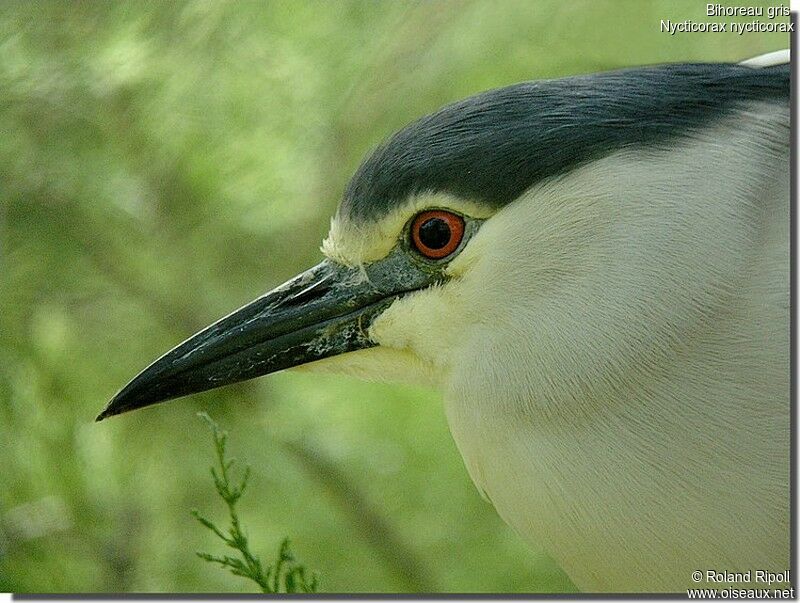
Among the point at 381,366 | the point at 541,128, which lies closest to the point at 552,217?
the point at 541,128

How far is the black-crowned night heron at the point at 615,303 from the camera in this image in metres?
1.00

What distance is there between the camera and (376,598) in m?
1.27

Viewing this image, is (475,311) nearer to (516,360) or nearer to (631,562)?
(516,360)

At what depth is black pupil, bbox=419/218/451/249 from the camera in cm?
105

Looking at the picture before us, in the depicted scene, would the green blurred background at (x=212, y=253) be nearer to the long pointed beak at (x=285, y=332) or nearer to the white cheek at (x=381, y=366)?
the long pointed beak at (x=285, y=332)

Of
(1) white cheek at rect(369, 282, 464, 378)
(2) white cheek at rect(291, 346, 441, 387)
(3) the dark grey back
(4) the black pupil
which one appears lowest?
(2) white cheek at rect(291, 346, 441, 387)

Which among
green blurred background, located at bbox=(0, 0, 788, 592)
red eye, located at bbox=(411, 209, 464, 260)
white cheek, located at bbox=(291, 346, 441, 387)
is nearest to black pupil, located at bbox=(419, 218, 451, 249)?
red eye, located at bbox=(411, 209, 464, 260)

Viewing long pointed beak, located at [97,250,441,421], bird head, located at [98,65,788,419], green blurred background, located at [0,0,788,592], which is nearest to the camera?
bird head, located at [98,65,788,419]

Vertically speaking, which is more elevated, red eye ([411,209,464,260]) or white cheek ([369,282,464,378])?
red eye ([411,209,464,260])

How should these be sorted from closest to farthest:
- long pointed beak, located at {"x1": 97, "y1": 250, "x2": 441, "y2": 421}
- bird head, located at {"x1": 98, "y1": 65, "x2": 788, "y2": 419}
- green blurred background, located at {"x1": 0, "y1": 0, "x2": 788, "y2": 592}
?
bird head, located at {"x1": 98, "y1": 65, "x2": 788, "y2": 419}, long pointed beak, located at {"x1": 97, "y1": 250, "x2": 441, "y2": 421}, green blurred background, located at {"x1": 0, "y1": 0, "x2": 788, "y2": 592}

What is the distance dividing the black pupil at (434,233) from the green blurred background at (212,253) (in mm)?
560

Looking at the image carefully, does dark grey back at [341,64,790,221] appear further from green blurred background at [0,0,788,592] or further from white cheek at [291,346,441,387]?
green blurred background at [0,0,788,592]

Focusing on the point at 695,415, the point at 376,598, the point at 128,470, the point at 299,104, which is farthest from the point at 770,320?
the point at 128,470

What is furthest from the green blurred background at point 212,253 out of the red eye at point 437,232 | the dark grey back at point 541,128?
the red eye at point 437,232
